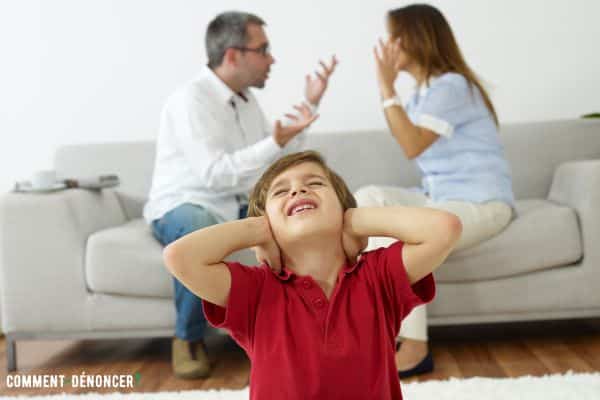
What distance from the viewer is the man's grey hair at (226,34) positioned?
2.49m

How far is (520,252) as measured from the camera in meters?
2.17

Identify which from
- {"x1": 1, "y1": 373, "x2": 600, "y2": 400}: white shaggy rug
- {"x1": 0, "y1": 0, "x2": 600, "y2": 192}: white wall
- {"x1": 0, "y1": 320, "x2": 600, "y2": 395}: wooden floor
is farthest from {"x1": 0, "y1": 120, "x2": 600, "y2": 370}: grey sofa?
{"x1": 0, "y1": 0, "x2": 600, "y2": 192}: white wall

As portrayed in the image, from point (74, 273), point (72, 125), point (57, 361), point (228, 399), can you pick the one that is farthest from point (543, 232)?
point (72, 125)

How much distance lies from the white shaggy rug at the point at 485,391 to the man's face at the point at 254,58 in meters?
1.13

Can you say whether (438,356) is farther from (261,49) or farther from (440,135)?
(261,49)

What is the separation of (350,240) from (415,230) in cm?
12

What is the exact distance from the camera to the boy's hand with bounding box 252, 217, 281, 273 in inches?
46.6

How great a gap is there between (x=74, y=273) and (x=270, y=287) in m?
1.28

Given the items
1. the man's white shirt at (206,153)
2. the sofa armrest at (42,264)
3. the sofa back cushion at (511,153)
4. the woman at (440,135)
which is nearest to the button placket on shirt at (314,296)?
the woman at (440,135)

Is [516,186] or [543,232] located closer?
[543,232]

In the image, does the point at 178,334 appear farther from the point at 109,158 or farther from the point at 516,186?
the point at 516,186

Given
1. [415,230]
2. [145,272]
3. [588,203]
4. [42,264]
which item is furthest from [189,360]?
[588,203]

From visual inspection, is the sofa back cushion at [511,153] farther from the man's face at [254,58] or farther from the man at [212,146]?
the man's face at [254,58]

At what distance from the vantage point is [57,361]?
238 cm
